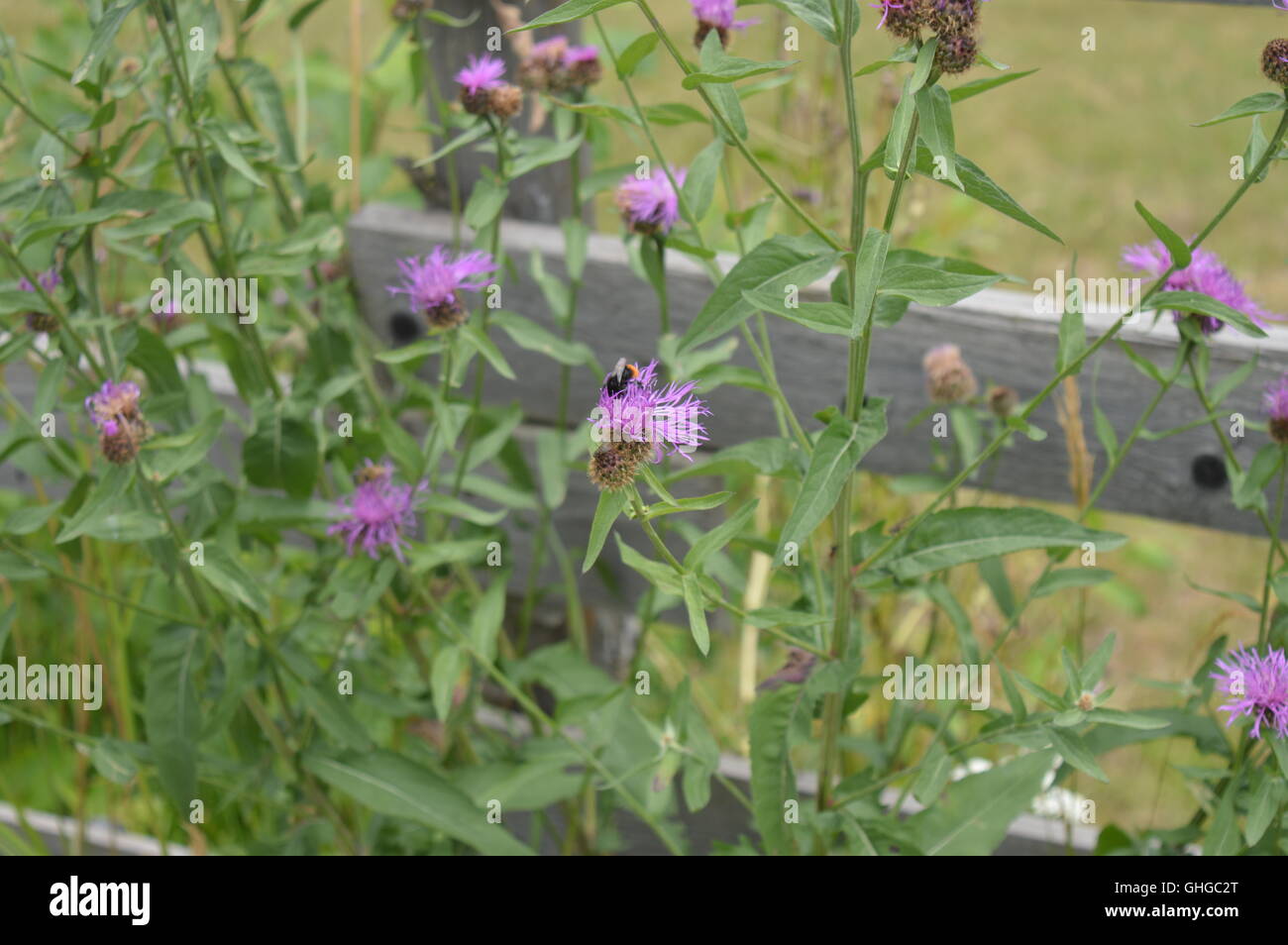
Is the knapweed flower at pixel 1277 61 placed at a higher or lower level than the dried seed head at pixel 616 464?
higher

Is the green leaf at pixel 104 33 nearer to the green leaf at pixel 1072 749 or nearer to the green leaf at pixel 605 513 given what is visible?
the green leaf at pixel 605 513

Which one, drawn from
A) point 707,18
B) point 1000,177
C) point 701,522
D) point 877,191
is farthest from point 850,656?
point 1000,177

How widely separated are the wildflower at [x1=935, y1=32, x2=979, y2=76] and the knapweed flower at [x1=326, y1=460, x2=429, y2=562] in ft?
2.80

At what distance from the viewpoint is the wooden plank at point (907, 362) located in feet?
5.52

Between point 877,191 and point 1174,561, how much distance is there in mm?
1314

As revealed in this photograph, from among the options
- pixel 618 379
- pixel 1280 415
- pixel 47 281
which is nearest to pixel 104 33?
pixel 47 281

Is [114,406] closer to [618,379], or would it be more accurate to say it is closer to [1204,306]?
[618,379]

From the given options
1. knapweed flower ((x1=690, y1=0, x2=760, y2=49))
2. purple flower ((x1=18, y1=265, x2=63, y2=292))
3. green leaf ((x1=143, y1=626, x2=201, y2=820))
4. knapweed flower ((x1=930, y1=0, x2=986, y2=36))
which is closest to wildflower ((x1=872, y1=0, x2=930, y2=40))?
knapweed flower ((x1=930, y1=0, x2=986, y2=36))

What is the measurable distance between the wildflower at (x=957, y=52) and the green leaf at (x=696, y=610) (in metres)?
0.51

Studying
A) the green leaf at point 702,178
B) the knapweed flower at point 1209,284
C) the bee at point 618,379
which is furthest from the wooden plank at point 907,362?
the bee at point 618,379

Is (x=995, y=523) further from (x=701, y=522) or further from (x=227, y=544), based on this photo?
(x=227, y=544)

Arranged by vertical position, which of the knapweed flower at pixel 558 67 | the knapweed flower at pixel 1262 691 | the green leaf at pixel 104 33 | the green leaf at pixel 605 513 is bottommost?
the knapweed flower at pixel 1262 691

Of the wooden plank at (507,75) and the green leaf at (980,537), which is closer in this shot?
the green leaf at (980,537)

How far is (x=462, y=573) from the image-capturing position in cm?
181
